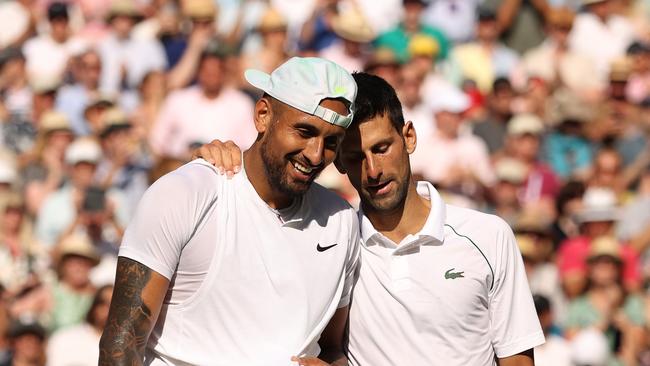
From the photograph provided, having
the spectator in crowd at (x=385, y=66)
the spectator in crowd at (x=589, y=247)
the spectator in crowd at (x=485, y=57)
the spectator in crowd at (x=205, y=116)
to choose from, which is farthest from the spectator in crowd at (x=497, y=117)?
the spectator in crowd at (x=205, y=116)

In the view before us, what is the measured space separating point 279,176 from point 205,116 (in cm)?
613

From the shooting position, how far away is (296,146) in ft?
16.5

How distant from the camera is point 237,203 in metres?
5.05

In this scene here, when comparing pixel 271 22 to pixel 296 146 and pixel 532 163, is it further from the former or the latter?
pixel 296 146

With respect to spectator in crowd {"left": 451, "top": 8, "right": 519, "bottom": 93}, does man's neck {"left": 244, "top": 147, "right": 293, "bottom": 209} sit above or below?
below

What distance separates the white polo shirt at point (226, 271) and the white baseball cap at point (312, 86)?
0.36 meters

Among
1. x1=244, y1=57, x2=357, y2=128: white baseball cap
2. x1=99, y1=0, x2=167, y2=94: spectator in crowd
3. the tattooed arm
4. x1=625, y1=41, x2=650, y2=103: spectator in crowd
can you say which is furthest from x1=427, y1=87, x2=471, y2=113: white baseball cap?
the tattooed arm

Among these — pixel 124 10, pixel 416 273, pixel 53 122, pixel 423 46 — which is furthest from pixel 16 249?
pixel 416 273

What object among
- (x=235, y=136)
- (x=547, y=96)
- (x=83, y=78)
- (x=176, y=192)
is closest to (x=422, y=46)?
(x=547, y=96)

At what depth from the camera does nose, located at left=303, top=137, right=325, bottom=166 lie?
16.4 ft

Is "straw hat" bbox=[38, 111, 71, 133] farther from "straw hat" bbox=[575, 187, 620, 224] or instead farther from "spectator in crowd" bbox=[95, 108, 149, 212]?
"straw hat" bbox=[575, 187, 620, 224]

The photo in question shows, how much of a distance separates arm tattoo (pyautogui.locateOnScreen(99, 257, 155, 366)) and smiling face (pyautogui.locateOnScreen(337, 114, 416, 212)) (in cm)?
103

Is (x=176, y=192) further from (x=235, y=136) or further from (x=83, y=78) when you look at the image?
(x=83, y=78)

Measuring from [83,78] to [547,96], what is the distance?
403cm
